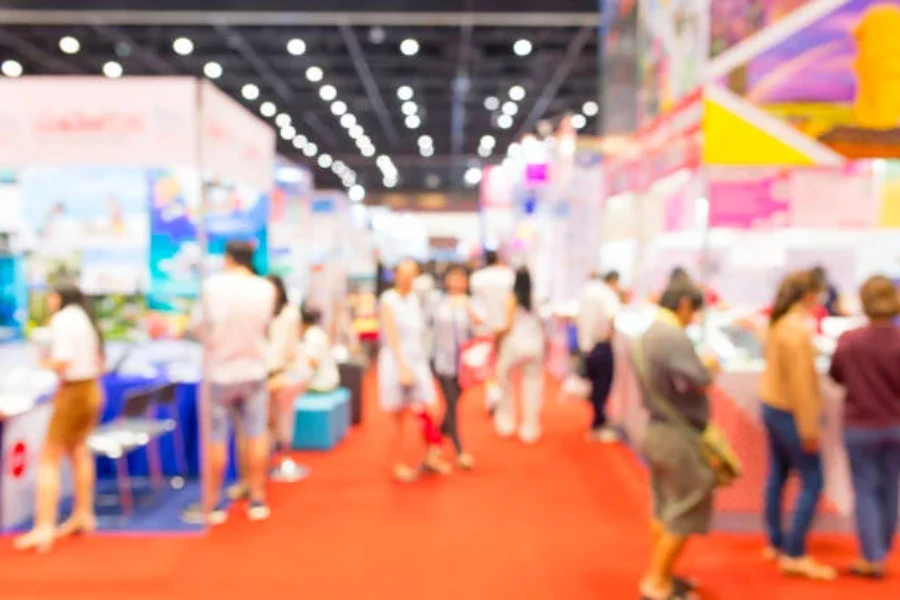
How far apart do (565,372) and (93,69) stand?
920cm

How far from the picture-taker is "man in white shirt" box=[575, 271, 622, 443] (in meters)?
6.84

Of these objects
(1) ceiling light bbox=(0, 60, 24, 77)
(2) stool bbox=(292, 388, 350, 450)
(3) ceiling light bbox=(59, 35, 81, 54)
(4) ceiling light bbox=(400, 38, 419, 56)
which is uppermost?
(4) ceiling light bbox=(400, 38, 419, 56)

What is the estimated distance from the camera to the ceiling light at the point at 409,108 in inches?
688

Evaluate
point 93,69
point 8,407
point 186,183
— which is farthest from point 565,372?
point 93,69

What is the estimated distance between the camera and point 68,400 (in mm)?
4375

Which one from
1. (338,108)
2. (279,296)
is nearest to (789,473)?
(279,296)

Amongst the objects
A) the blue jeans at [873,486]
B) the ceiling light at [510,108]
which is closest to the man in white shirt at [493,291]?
the blue jeans at [873,486]

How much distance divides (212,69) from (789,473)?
11791 millimetres

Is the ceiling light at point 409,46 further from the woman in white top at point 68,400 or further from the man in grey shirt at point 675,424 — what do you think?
the man in grey shirt at point 675,424

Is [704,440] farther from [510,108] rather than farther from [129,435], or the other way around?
[510,108]

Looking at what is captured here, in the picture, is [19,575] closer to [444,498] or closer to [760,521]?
[444,498]

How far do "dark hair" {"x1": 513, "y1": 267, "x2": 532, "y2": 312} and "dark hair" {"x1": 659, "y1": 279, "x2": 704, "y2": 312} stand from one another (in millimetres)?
2917

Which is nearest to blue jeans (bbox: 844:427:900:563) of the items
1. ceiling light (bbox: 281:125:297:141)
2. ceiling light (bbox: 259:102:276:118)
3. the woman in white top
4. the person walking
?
the person walking

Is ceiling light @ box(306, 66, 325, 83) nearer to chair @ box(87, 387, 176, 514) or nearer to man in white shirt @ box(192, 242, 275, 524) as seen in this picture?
chair @ box(87, 387, 176, 514)
